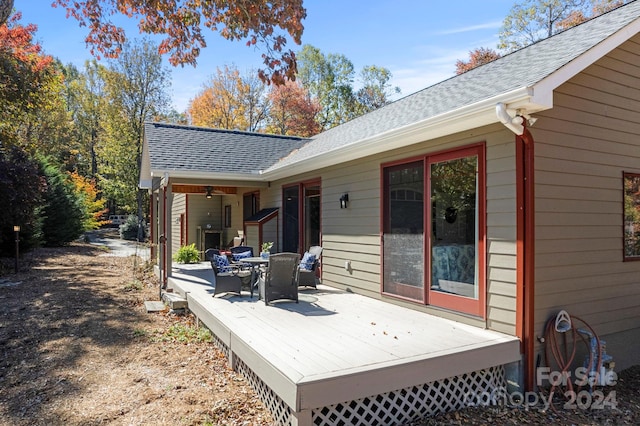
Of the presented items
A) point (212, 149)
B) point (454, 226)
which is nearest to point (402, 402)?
point (454, 226)

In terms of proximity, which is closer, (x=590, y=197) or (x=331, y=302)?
(x=590, y=197)

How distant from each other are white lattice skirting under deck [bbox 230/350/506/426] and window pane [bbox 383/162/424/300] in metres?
1.50

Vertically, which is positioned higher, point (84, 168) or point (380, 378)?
point (84, 168)

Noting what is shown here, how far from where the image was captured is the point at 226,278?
20.2ft

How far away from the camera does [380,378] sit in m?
3.15

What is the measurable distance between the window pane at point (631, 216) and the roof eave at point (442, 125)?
200cm

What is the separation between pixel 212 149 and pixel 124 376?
682 centimetres

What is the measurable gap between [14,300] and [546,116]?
28.6 feet

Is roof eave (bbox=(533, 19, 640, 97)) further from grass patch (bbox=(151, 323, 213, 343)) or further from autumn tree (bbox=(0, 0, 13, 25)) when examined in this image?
autumn tree (bbox=(0, 0, 13, 25))

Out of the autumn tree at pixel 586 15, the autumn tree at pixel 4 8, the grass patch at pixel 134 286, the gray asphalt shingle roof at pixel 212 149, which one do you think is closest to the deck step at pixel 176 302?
the grass patch at pixel 134 286

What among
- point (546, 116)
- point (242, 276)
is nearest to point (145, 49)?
point (242, 276)

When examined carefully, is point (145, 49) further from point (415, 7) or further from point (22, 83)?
point (415, 7)

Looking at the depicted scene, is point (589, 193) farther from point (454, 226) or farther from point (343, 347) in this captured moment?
point (343, 347)

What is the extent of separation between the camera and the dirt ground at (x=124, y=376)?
11.2 feet
